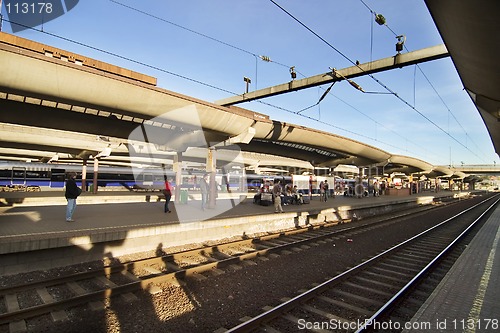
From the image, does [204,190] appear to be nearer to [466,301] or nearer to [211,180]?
[211,180]

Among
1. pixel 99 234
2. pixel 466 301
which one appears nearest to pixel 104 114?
pixel 99 234

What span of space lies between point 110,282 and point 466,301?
7536 mm

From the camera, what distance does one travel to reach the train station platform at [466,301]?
488 cm

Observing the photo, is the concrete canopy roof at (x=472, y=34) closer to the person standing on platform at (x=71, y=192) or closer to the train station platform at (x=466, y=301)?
the train station platform at (x=466, y=301)

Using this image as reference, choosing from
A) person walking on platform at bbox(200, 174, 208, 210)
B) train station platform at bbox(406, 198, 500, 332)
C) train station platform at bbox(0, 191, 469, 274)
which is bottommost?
train station platform at bbox(406, 198, 500, 332)

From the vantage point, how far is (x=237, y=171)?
48.3 meters

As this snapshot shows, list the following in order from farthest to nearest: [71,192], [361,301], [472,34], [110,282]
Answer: [71,192] < [110,282] < [361,301] < [472,34]

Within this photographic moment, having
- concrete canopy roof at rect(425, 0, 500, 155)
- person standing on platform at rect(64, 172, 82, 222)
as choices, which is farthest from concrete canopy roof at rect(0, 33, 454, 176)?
concrete canopy roof at rect(425, 0, 500, 155)

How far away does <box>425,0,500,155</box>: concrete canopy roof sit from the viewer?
499cm

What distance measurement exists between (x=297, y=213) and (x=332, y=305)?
419 inches

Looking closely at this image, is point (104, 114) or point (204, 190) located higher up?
point (104, 114)

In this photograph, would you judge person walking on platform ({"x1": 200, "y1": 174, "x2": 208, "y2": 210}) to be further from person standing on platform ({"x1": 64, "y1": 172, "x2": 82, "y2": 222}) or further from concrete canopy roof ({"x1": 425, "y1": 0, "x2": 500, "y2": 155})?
concrete canopy roof ({"x1": 425, "y1": 0, "x2": 500, "y2": 155})

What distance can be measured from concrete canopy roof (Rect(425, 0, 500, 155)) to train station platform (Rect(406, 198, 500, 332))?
504 centimetres

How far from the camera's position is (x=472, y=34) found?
5.79 metres
